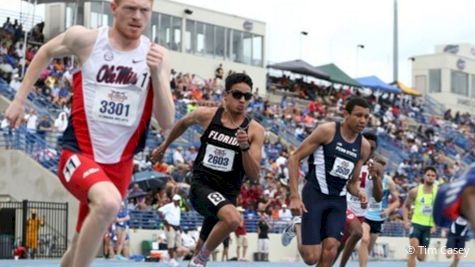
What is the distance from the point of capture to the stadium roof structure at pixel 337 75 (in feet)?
189

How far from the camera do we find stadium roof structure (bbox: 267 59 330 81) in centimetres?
5469

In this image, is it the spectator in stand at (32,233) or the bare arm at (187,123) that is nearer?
the bare arm at (187,123)

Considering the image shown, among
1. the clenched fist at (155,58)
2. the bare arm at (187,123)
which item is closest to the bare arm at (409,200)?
the bare arm at (187,123)

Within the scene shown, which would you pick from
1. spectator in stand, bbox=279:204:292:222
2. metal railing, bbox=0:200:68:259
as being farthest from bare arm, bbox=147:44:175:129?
spectator in stand, bbox=279:204:292:222

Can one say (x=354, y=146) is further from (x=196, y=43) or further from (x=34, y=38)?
(x=196, y=43)

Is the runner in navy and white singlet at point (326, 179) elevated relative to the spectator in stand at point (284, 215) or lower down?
elevated

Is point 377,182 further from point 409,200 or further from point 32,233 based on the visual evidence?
point 32,233

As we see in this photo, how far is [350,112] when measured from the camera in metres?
12.1

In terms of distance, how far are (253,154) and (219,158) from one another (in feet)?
1.52

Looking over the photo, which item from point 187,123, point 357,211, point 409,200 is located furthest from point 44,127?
point 187,123

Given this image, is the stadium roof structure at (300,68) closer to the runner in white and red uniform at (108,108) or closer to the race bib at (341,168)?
the race bib at (341,168)

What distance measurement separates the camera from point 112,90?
25.7 ft

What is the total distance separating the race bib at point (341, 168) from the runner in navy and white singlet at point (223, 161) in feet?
3.36

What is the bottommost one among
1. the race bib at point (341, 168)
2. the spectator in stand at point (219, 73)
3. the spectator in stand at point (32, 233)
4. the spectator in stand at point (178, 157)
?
the spectator in stand at point (32, 233)
